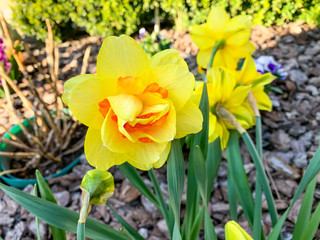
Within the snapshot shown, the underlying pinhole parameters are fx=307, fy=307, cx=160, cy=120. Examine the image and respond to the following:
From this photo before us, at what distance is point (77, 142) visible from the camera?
176 cm

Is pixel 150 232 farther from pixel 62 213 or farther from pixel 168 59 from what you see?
pixel 168 59

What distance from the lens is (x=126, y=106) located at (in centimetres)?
42

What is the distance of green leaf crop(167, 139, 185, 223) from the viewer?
0.50 m

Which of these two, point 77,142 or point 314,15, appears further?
point 314,15

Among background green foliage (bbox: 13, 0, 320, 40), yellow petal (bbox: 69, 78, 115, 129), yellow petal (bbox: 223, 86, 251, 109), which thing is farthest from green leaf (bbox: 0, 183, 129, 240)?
background green foliage (bbox: 13, 0, 320, 40)

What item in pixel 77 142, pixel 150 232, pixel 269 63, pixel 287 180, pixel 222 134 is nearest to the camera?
pixel 222 134

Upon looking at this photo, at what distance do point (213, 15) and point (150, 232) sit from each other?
35.6 inches

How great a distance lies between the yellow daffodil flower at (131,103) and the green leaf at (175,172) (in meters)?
0.03

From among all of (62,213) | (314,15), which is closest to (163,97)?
(62,213)

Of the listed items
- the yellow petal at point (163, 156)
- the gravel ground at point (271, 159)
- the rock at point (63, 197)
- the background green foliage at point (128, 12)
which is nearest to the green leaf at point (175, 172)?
the yellow petal at point (163, 156)

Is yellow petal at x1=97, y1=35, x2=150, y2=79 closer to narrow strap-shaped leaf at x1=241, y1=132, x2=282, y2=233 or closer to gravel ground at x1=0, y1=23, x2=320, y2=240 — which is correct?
narrow strap-shaped leaf at x1=241, y1=132, x2=282, y2=233

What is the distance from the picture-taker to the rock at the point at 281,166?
1472mm

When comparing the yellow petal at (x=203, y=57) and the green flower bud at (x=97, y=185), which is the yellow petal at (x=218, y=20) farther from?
the green flower bud at (x=97, y=185)

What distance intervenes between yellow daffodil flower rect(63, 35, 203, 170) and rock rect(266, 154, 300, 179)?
1189 mm
